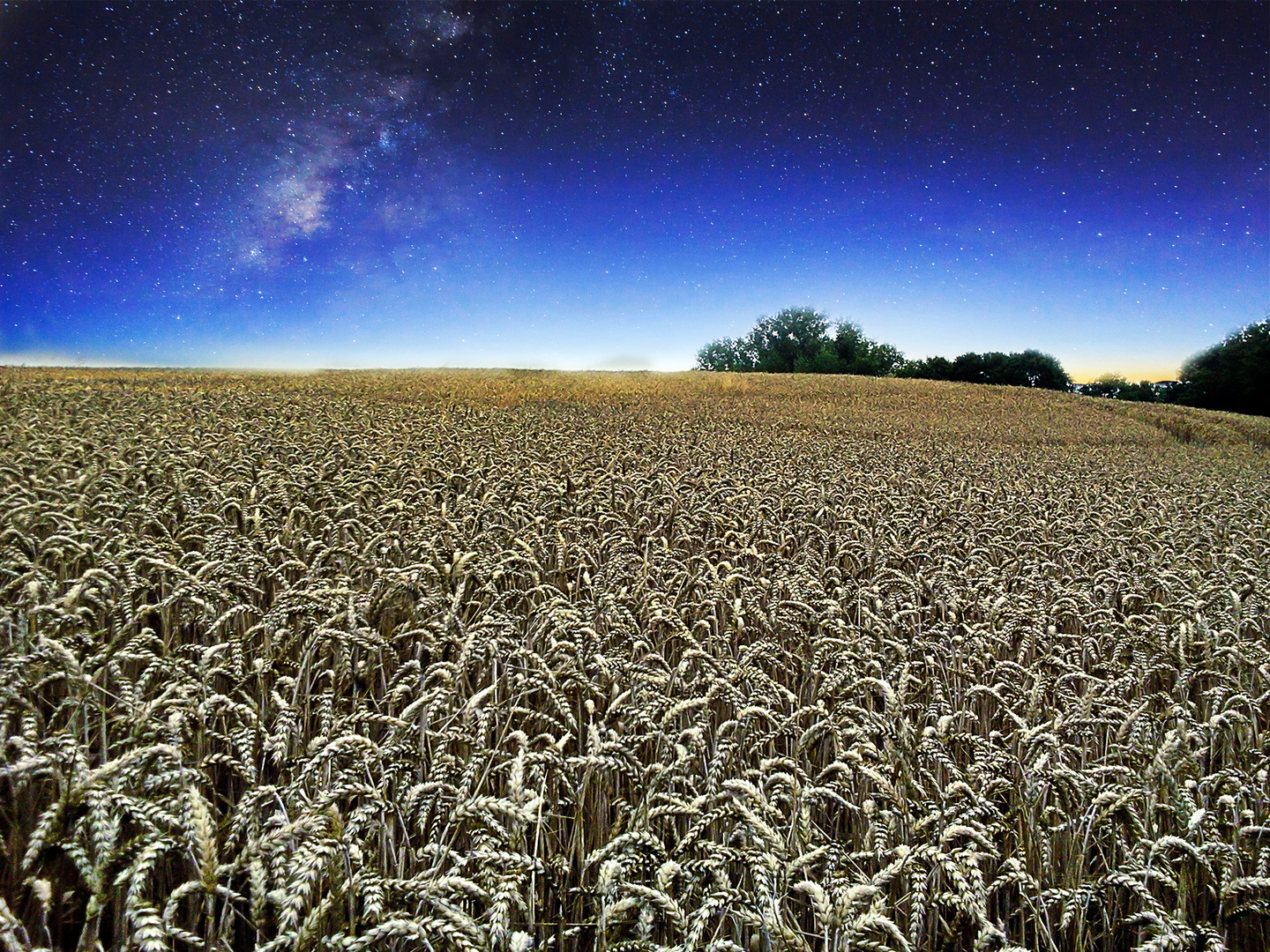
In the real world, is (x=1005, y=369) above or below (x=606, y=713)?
above

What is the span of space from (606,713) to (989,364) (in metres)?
88.0

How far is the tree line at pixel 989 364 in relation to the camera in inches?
2313

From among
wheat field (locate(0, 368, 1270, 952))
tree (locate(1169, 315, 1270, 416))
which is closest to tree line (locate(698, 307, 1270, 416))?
tree (locate(1169, 315, 1270, 416))

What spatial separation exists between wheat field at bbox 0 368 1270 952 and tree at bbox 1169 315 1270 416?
223ft

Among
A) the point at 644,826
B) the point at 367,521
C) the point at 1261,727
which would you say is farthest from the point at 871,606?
the point at 367,521

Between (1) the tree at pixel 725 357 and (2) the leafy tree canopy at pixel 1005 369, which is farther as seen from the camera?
(1) the tree at pixel 725 357

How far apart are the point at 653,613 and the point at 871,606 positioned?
1.87 metres

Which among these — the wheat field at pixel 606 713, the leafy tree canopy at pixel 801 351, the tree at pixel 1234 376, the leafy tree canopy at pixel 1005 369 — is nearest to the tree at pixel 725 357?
the leafy tree canopy at pixel 801 351

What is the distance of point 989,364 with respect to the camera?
78188 millimetres

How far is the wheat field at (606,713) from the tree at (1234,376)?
223ft

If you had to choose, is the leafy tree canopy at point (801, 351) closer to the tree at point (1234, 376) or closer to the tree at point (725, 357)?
the tree at point (725, 357)

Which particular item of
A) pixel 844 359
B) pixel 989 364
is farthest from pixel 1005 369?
pixel 844 359

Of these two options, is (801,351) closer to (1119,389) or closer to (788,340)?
(788,340)

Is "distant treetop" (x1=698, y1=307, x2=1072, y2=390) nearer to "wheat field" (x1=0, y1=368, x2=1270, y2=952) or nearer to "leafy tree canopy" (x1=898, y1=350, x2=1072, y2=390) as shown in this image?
"leafy tree canopy" (x1=898, y1=350, x2=1072, y2=390)
